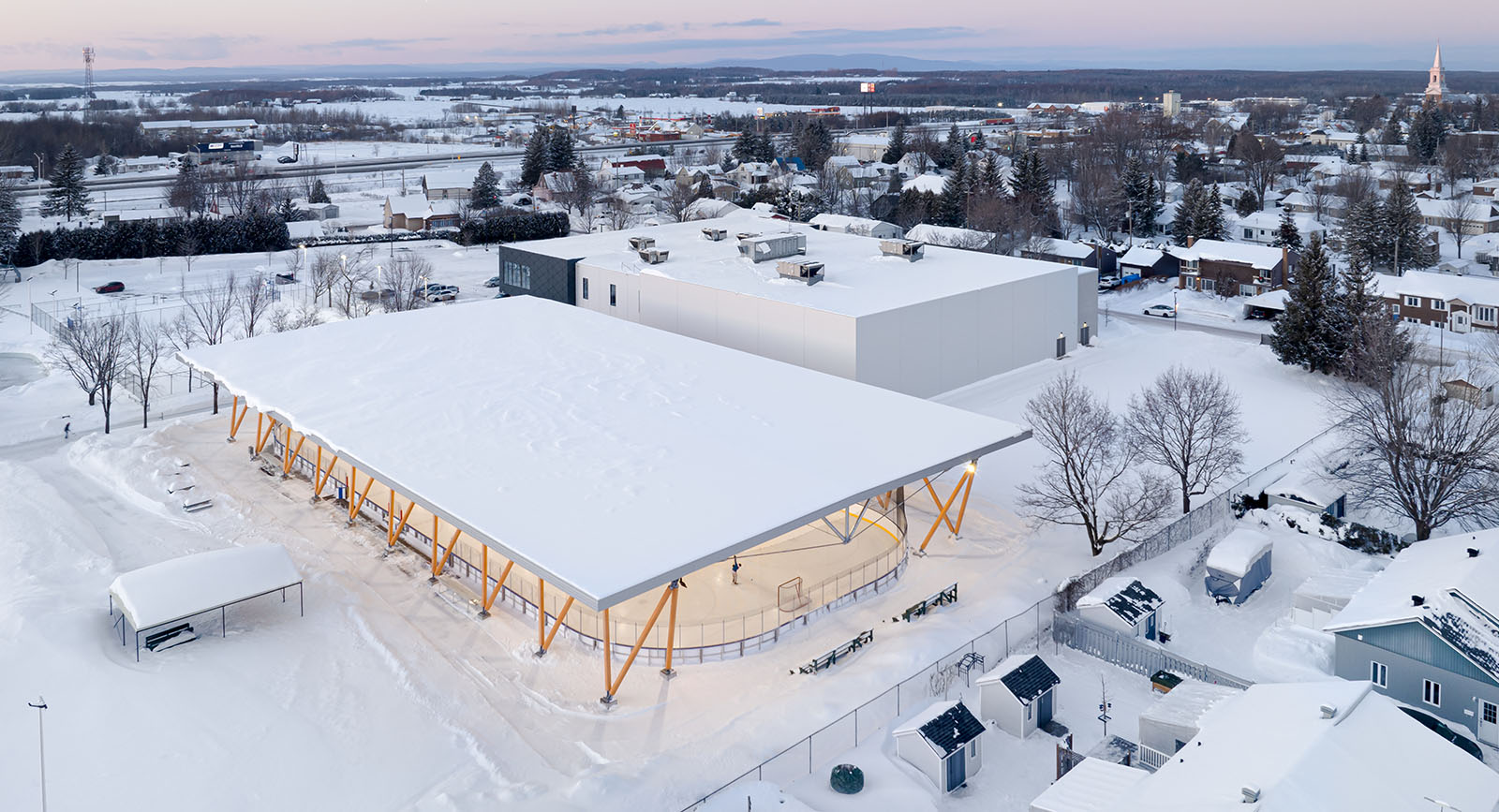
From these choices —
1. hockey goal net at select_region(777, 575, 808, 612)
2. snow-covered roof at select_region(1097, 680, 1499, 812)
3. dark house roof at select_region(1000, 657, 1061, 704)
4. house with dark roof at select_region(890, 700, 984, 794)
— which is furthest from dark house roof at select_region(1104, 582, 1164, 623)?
hockey goal net at select_region(777, 575, 808, 612)

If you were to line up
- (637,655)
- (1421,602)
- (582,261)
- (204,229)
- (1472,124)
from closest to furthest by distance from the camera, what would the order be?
(1421,602) → (637,655) → (582,261) → (204,229) → (1472,124)

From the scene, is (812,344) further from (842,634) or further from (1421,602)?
(1421,602)

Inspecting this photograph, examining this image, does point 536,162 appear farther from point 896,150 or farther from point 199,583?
point 199,583

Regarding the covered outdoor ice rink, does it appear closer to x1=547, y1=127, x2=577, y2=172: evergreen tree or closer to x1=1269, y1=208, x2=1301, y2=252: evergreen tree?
x1=1269, y1=208, x2=1301, y2=252: evergreen tree

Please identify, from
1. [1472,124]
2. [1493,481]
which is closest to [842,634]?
[1493,481]

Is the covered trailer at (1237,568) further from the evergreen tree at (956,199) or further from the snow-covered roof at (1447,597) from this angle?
the evergreen tree at (956,199)

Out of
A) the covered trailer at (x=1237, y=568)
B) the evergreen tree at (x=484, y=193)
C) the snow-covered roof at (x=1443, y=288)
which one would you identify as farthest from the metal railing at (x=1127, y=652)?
the evergreen tree at (x=484, y=193)
